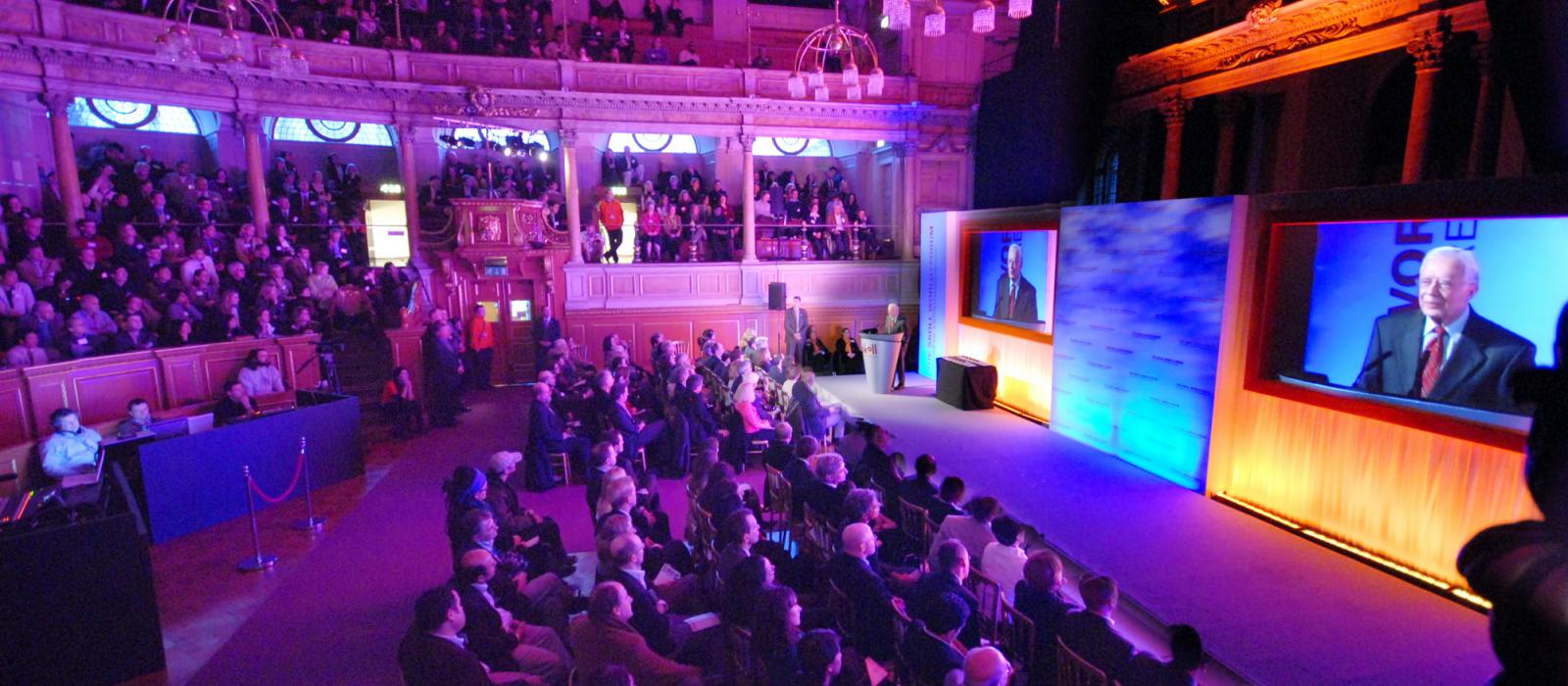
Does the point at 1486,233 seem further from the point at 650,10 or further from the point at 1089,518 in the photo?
the point at 650,10

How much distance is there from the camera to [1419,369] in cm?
548

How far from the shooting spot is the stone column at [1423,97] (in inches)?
352

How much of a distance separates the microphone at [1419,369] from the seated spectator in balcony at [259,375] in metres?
11.8

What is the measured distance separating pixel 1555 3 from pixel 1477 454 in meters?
3.26

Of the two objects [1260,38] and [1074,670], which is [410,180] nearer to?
[1074,670]

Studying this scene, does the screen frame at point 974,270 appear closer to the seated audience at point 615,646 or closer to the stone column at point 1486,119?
the stone column at point 1486,119

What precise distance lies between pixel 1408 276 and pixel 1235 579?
260cm

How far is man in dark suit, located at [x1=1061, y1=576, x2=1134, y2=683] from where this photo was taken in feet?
10.8

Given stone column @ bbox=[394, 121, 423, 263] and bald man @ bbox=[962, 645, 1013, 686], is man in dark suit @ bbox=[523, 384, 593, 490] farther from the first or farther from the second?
stone column @ bbox=[394, 121, 423, 263]

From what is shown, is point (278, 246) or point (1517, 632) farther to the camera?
point (278, 246)

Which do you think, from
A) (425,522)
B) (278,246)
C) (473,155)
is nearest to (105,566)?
(425,522)

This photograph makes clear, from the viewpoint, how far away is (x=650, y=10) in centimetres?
1630

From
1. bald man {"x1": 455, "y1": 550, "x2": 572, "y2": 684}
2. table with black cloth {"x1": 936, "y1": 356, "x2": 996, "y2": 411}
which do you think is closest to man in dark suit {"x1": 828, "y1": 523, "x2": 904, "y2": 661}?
bald man {"x1": 455, "y1": 550, "x2": 572, "y2": 684}

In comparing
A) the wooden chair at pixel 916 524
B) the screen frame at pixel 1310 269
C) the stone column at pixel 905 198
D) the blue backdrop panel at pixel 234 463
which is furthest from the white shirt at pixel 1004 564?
the stone column at pixel 905 198
